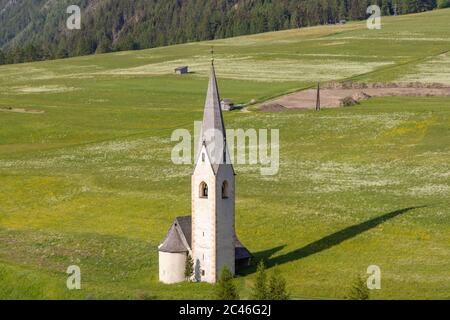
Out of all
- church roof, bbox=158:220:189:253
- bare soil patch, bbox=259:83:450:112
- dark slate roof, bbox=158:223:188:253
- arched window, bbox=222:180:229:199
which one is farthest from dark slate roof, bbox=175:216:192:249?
bare soil patch, bbox=259:83:450:112

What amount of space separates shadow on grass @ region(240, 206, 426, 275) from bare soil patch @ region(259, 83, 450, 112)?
52458 mm

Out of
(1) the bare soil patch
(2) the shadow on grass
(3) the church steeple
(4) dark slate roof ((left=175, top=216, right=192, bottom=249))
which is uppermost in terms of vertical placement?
(3) the church steeple

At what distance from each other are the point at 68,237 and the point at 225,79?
84.2m

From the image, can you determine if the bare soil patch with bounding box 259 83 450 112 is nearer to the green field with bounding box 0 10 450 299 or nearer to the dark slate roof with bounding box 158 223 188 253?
the green field with bounding box 0 10 450 299

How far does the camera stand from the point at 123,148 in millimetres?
92250

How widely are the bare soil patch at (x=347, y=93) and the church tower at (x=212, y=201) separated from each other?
6083 cm

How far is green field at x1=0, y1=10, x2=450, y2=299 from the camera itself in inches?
1930

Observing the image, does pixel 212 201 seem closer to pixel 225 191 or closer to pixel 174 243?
pixel 225 191

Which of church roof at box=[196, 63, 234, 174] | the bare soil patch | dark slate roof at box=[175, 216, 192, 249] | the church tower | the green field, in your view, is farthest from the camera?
the bare soil patch

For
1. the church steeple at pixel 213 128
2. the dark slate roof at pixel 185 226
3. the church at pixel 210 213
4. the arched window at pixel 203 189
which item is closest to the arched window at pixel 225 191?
the church at pixel 210 213

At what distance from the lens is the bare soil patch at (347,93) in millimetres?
110875

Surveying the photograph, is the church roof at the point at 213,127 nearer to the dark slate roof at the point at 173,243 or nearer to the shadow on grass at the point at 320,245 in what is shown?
the dark slate roof at the point at 173,243
